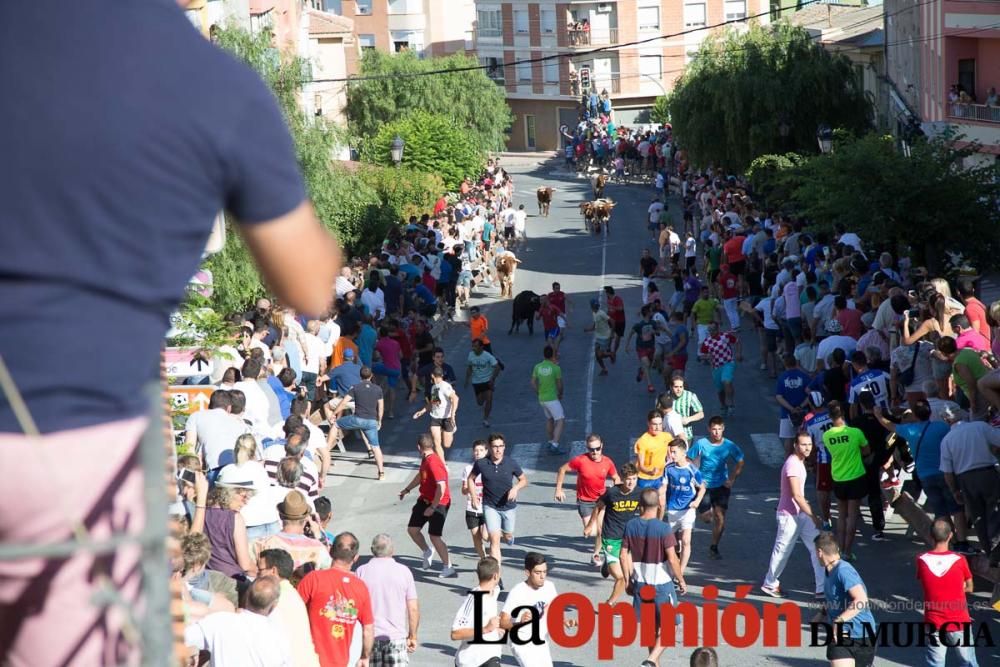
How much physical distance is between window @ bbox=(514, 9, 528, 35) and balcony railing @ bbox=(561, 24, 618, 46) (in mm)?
3732

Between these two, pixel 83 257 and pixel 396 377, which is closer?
pixel 83 257

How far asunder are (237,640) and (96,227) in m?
6.06

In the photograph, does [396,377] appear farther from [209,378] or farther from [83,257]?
[83,257]

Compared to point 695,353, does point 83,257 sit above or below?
above

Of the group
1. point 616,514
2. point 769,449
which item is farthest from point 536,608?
point 769,449

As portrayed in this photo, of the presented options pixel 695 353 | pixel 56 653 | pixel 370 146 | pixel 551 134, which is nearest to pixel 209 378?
pixel 695 353

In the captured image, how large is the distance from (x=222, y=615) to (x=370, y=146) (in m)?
42.5

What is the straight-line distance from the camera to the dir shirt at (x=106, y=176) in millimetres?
1994

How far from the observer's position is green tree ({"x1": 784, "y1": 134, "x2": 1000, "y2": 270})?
22.0 m

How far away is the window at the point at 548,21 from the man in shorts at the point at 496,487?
64.8 metres

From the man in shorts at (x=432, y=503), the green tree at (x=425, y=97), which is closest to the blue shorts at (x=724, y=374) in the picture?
the man in shorts at (x=432, y=503)

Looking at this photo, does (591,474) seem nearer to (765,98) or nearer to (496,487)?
(496,487)

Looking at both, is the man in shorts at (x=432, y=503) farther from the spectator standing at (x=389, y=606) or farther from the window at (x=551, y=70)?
the window at (x=551, y=70)

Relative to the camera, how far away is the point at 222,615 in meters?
7.88
